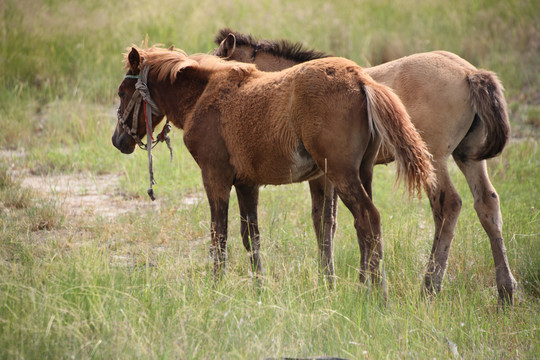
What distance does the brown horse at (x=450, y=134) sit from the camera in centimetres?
471

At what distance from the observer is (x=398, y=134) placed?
12.8ft

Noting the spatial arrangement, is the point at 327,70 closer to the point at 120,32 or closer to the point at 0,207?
the point at 0,207

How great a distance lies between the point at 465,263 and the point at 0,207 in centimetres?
468

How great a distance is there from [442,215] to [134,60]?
2818 millimetres

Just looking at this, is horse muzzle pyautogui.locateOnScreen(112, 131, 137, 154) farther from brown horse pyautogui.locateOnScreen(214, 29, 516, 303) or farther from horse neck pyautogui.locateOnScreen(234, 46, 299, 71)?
brown horse pyautogui.locateOnScreen(214, 29, 516, 303)

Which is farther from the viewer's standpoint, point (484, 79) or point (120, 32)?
point (120, 32)

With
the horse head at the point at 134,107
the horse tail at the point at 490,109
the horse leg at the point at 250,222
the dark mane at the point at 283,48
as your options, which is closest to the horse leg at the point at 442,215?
the horse tail at the point at 490,109

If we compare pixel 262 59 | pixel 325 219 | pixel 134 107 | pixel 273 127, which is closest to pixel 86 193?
pixel 134 107

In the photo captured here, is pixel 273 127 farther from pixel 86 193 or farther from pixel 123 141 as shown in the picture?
pixel 86 193

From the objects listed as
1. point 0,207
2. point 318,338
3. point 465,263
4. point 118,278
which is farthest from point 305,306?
point 0,207

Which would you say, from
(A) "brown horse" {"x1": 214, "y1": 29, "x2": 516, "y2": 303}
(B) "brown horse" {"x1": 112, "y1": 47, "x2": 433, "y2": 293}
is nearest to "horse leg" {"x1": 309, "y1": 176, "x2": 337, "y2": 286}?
(A) "brown horse" {"x1": 214, "y1": 29, "x2": 516, "y2": 303}

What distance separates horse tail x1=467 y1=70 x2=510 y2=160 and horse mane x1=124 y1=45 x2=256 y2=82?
5.79 ft

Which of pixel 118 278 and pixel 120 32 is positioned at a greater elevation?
pixel 120 32

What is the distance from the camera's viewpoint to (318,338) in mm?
3600
